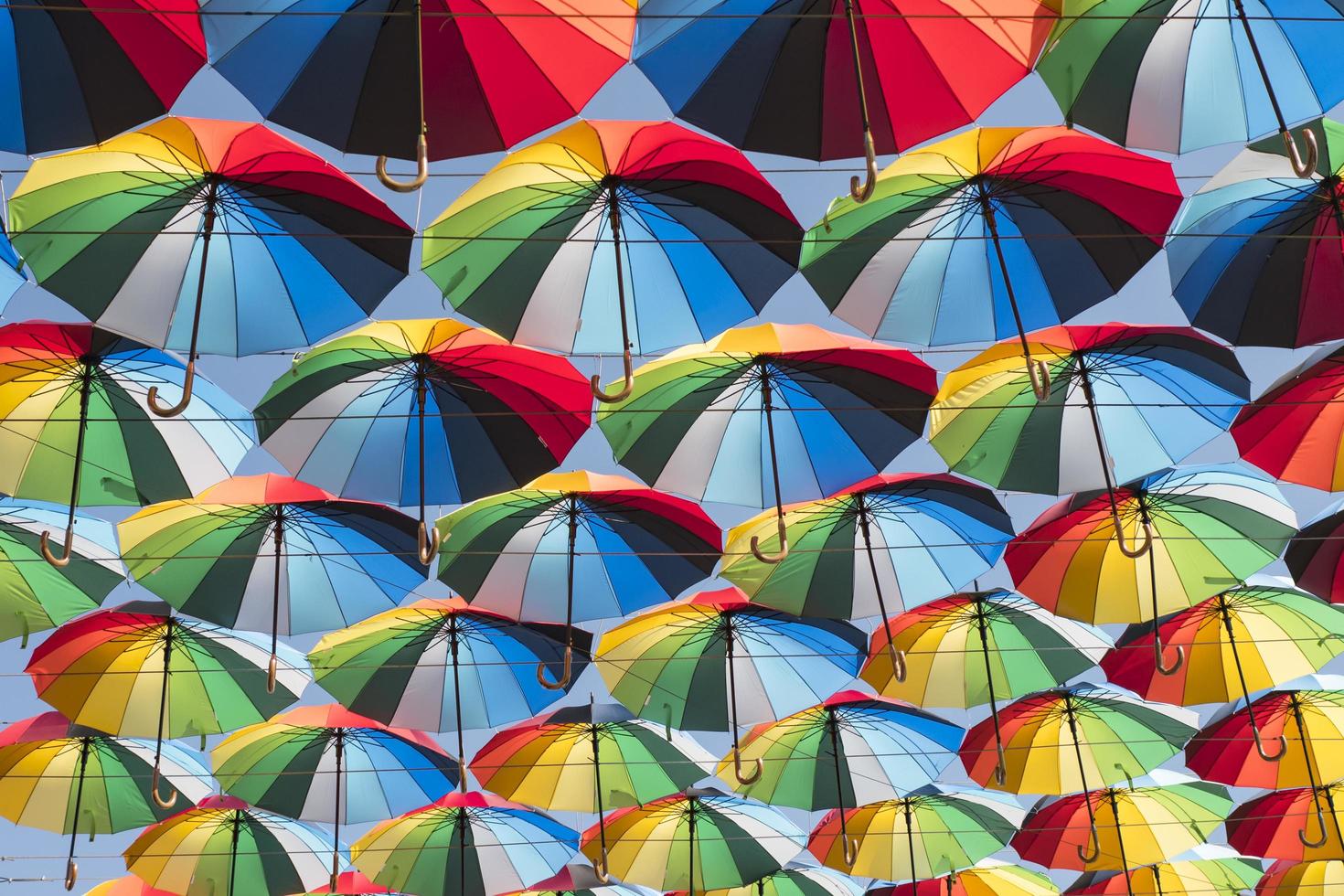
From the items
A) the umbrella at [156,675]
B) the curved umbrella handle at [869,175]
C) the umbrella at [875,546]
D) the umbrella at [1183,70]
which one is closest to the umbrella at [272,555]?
the umbrella at [156,675]

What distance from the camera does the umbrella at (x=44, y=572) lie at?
9453mm

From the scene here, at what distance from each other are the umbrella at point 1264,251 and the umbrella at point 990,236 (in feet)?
1.50

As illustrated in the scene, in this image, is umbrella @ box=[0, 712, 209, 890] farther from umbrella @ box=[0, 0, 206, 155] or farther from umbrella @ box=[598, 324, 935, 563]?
umbrella @ box=[0, 0, 206, 155]

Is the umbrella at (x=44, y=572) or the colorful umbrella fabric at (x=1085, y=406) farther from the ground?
the colorful umbrella fabric at (x=1085, y=406)

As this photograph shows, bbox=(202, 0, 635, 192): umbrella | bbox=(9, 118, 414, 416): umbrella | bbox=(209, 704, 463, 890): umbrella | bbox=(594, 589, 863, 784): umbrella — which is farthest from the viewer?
bbox=(209, 704, 463, 890): umbrella

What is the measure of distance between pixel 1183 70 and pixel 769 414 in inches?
133

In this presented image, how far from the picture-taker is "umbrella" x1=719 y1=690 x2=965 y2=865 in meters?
12.0

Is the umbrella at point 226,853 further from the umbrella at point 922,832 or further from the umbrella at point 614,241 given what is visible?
the umbrella at point 614,241

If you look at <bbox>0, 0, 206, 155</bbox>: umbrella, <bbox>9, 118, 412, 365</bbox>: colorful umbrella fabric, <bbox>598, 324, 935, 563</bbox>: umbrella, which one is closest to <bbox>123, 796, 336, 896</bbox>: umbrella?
<bbox>598, 324, 935, 563</bbox>: umbrella

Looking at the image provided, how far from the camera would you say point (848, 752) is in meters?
12.3

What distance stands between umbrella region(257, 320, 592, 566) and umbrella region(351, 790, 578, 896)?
15.3 ft

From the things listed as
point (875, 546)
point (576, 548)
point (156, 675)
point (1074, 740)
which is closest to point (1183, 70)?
point (875, 546)

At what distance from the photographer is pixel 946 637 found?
11289 mm

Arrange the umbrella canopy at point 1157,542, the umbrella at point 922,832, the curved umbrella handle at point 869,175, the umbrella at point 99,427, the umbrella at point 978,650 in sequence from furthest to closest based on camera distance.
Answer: the umbrella at point 922,832 < the umbrella at point 978,650 < the umbrella canopy at point 1157,542 < the umbrella at point 99,427 < the curved umbrella handle at point 869,175
